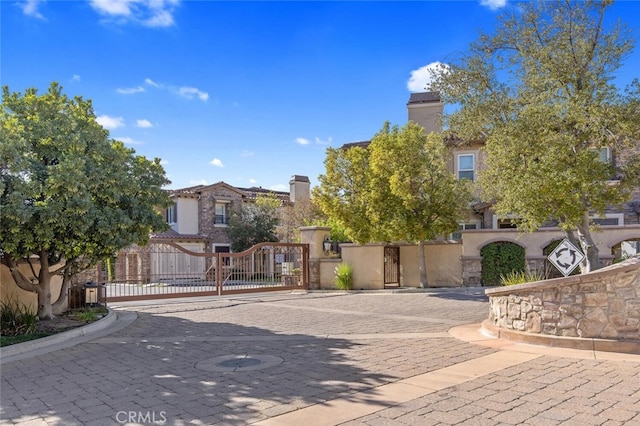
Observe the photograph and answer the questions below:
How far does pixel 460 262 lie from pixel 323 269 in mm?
5931

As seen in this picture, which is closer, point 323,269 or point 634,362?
point 634,362

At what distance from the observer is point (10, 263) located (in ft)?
34.2

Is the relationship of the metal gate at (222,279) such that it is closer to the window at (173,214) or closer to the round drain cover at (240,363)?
the round drain cover at (240,363)

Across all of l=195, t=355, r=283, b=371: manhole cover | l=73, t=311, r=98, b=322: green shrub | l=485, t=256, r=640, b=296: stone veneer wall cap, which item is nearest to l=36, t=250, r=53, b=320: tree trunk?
l=73, t=311, r=98, b=322: green shrub

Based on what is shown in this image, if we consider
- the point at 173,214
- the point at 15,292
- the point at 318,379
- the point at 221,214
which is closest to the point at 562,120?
the point at 318,379

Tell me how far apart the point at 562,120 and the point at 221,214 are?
3038 cm

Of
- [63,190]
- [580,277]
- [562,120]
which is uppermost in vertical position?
[562,120]

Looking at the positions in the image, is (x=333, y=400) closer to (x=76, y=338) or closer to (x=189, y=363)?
(x=189, y=363)

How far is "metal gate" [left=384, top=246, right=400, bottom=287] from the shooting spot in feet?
69.5

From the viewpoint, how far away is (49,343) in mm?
9273

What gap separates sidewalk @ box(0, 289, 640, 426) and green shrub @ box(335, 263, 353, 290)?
9813 millimetres

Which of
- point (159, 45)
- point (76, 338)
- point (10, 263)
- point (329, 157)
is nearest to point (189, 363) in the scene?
point (76, 338)

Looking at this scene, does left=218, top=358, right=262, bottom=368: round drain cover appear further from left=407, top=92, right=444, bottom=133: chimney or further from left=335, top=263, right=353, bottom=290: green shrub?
left=407, top=92, right=444, bottom=133: chimney

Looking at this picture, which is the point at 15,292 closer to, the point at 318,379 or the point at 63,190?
the point at 63,190
